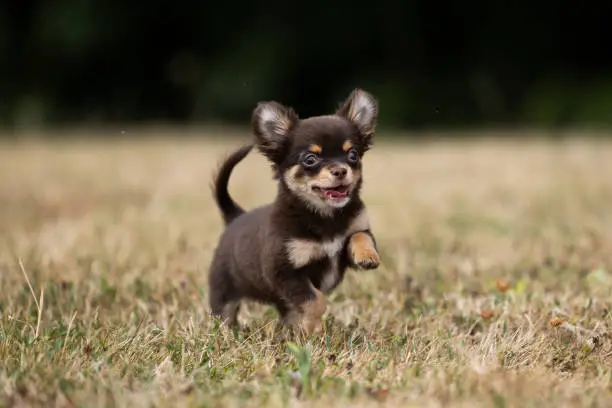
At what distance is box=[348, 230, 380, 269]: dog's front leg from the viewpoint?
2.96 m

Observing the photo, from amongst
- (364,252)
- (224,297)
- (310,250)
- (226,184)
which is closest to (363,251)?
(364,252)

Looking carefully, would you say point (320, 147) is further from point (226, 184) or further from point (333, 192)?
point (226, 184)

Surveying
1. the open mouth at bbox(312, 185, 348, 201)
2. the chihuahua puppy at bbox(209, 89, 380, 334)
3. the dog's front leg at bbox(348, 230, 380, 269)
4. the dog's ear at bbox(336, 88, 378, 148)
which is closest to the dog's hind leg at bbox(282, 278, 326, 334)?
the chihuahua puppy at bbox(209, 89, 380, 334)

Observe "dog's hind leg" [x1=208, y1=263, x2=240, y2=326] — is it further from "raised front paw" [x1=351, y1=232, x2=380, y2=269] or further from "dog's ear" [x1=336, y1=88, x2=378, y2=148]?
"dog's ear" [x1=336, y1=88, x2=378, y2=148]

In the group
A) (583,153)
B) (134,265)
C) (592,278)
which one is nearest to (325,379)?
(592,278)

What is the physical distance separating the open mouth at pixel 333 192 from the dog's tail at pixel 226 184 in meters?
0.44

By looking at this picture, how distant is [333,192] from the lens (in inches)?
120

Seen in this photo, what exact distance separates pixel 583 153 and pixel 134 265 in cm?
644

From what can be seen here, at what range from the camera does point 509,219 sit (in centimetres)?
573

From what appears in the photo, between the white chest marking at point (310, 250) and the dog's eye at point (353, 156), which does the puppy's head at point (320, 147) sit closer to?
the dog's eye at point (353, 156)

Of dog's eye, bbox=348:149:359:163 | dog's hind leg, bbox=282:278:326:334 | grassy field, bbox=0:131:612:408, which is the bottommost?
grassy field, bbox=0:131:612:408

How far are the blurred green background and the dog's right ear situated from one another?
12.8m

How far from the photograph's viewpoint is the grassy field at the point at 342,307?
7.93 ft

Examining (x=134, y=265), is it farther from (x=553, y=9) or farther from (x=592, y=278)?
(x=553, y=9)
